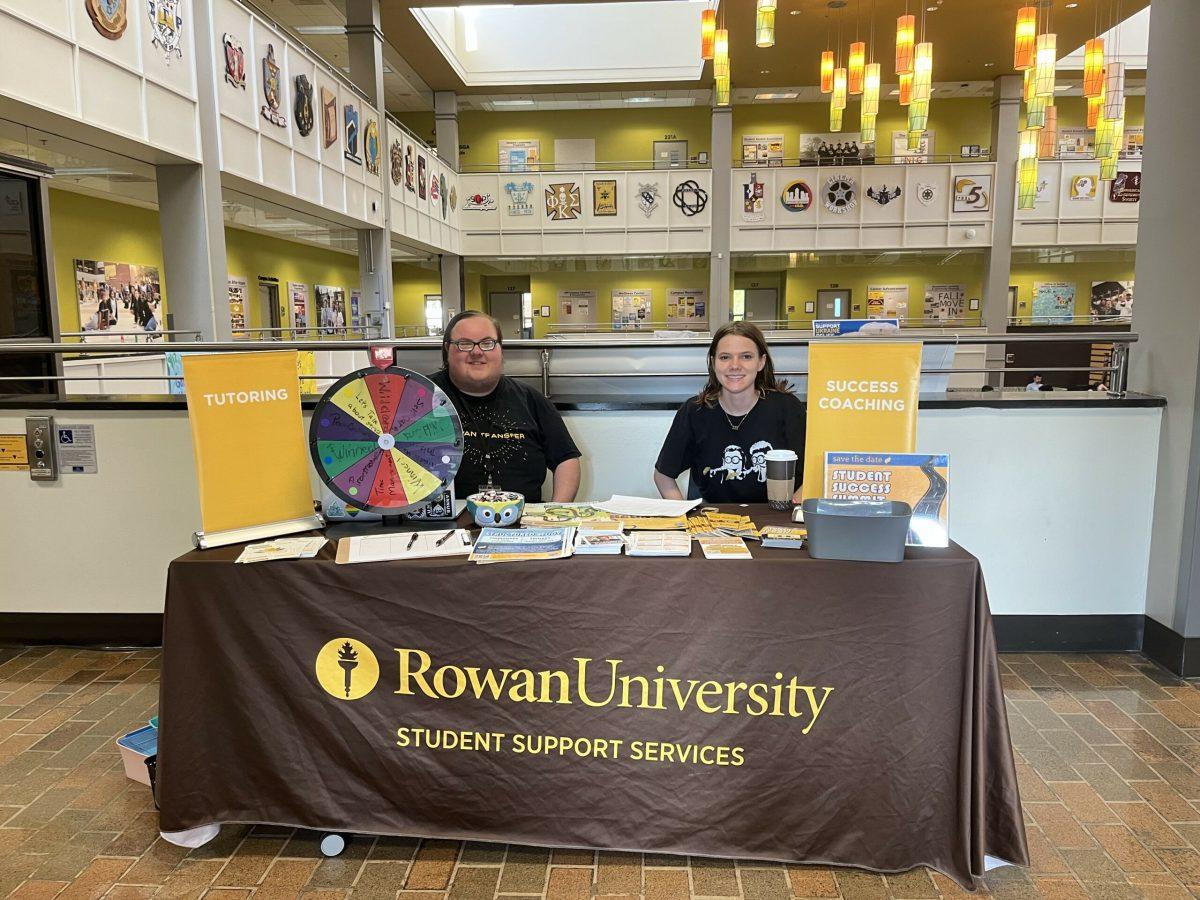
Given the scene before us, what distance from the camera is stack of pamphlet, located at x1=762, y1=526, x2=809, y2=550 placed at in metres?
2.06

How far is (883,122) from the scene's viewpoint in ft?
54.2

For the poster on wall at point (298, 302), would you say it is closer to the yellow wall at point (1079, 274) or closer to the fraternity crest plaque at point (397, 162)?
the fraternity crest plaque at point (397, 162)

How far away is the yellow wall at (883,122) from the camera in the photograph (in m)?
16.4

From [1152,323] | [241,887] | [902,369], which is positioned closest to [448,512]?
[241,887]

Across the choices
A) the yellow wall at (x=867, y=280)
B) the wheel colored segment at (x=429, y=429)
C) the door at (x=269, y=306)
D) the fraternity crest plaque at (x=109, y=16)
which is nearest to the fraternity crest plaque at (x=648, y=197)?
the yellow wall at (x=867, y=280)

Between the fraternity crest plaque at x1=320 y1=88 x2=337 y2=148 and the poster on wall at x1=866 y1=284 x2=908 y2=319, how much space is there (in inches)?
483

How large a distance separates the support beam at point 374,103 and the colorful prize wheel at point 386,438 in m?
8.23

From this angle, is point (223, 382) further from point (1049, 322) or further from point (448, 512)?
point (1049, 322)

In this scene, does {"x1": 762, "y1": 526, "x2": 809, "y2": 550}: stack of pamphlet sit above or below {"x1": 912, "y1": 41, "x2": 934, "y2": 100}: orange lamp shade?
below

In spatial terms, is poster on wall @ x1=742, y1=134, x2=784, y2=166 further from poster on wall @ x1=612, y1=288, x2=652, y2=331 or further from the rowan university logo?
the rowan university logo

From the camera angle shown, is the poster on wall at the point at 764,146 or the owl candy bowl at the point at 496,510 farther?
the poster on wall at the point at 764,146

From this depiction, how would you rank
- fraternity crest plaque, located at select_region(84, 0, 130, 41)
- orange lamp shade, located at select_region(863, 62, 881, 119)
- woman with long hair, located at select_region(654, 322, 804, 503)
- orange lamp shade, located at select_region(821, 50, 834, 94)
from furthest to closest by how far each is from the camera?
orange lamp shade, located at select_region(821, 50, 834, 94)
orange lamp shade, located at select_region(863, 62, 881, 119)
fraternity crest plaque, located at select_region(84, 0, 130, 41)
woman with long hair, located at select_region(654, 322, 804, 503)

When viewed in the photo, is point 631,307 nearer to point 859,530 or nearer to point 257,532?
point 257,532

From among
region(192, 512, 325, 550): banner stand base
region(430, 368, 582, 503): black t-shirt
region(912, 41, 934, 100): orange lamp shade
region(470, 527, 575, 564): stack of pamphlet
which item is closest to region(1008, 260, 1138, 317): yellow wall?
region(912, 41, 934, 100): orange lamp shade
